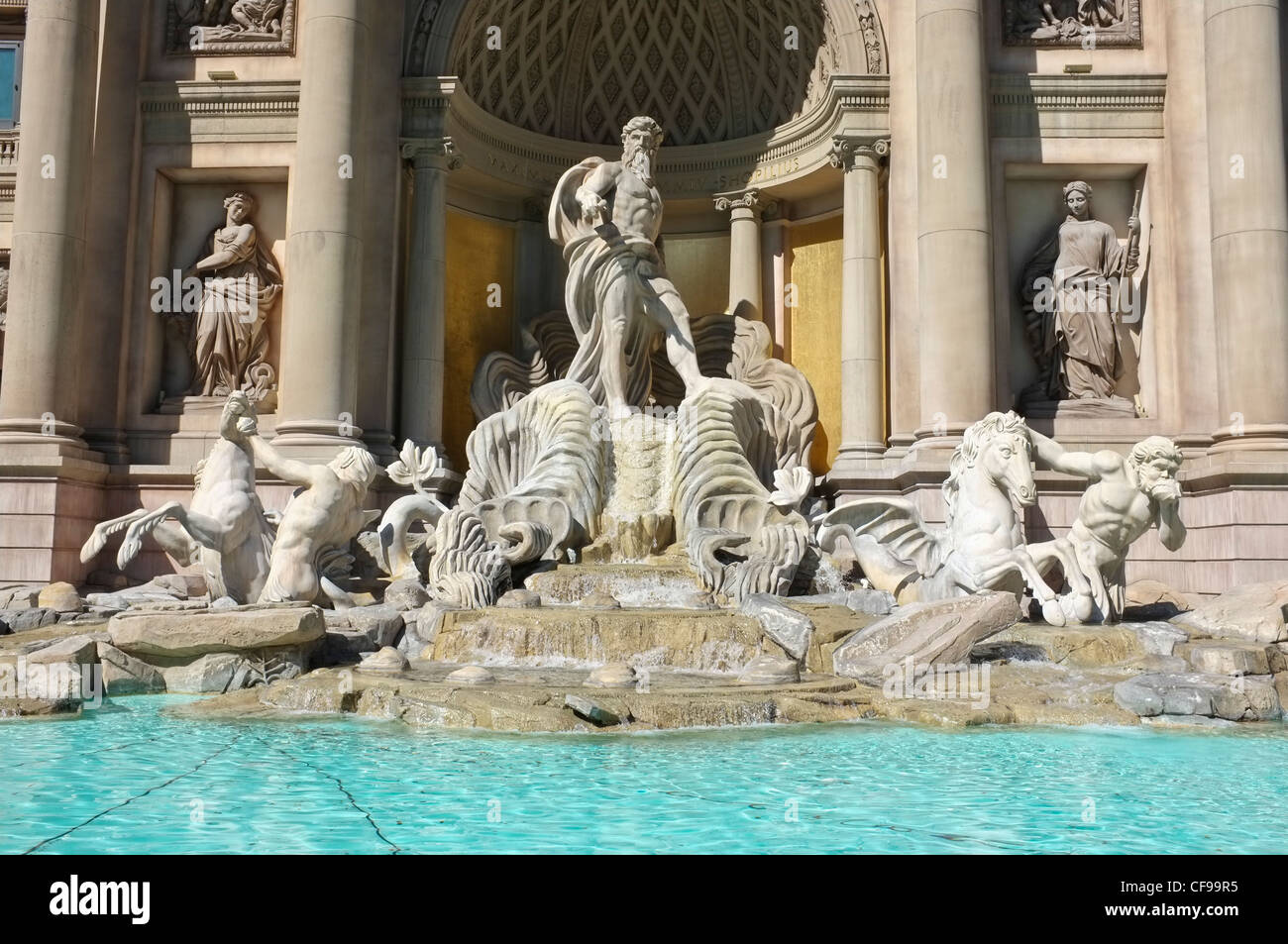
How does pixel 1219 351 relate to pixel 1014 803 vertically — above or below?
above

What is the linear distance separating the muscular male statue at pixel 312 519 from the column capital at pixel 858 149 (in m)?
7.93

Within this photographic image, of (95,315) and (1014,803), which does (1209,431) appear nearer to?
(1014,803)

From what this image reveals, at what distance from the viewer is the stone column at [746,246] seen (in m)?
17.8

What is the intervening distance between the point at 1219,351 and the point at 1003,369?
8.21 feet

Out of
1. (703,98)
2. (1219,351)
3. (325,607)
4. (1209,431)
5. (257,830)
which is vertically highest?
(703,98)

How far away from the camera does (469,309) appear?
59.5ft

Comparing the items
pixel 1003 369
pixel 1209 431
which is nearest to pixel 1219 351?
pixel 1209 431

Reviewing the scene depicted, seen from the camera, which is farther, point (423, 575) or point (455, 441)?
point (455, 441)

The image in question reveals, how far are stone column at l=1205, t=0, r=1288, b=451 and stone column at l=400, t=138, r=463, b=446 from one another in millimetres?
9776

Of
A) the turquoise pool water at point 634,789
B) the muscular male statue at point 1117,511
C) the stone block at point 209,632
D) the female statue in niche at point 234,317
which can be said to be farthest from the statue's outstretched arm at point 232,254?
the muscular male statue at point 1117,511

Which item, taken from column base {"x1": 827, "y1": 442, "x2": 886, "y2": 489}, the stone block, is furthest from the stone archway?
the stone block

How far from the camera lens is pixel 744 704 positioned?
7695 mm

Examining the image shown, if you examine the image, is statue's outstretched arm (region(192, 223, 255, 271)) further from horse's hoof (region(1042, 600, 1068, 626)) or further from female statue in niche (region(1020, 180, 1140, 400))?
horse's hoof (region(1042, 600, 1068, 626))
